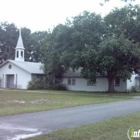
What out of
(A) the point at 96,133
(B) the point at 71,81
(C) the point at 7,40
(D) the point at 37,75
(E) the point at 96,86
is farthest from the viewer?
(C) the point at 7,40

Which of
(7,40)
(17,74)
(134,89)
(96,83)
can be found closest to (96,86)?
(96,83)

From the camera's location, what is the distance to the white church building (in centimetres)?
3800

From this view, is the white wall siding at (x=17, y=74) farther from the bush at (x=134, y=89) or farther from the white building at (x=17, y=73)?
the bush at (x=134, y=89)

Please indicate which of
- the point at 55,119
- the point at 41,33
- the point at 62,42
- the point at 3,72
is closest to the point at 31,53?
the point at 41,33

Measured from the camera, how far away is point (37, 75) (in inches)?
1635

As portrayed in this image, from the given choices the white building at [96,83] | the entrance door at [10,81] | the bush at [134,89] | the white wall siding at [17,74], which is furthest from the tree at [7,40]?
the bush at [134,89]

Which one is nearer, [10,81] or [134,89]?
[134,89]

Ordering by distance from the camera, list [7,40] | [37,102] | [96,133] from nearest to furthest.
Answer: [96,133]
[37,102]
[7,40]

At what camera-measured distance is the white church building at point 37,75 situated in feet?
125

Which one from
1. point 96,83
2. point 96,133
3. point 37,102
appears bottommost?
point 96,133

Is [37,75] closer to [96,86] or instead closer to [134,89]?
[96,86]

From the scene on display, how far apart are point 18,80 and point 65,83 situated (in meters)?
7.28

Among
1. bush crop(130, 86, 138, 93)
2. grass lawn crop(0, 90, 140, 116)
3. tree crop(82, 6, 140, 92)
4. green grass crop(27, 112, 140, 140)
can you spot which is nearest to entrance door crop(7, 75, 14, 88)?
tree crop(82, 6, 140, 92)

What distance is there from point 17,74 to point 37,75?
10.0 feet
